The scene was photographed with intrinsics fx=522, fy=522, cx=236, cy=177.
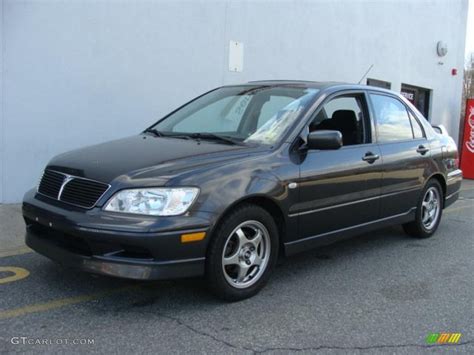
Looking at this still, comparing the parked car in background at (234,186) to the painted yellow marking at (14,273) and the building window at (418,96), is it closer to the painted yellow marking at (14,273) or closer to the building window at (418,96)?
the painted yellow marking at (14,273)

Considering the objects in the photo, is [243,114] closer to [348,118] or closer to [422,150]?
[348,118]

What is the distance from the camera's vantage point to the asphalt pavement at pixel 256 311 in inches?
125

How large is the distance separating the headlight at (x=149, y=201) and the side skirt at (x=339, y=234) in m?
1.12

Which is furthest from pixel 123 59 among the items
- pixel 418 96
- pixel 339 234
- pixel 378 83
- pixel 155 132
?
pixel 418 96

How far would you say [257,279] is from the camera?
154 inches

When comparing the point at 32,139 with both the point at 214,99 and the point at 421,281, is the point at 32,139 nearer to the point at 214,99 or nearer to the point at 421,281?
the point at 214,99

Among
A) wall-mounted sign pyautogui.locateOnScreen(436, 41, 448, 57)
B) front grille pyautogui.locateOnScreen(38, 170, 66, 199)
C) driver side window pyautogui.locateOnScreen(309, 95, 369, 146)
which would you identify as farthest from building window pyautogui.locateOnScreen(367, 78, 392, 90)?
front grille pyautogui.locateOnScreen(38, 170, 66, 199)

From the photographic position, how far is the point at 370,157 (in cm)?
480

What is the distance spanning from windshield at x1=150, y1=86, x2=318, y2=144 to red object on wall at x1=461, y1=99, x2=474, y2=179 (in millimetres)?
9804

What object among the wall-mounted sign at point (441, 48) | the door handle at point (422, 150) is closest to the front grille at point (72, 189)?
the door handle at point (422, 150)

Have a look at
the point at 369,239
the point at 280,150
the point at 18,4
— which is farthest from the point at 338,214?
the point at 18,4

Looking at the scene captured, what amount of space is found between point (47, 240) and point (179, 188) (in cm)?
109

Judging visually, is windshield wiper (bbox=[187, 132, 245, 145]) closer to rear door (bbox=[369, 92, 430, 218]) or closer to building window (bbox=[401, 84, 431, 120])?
rear door (bbox=[369, 92, 430, 218])

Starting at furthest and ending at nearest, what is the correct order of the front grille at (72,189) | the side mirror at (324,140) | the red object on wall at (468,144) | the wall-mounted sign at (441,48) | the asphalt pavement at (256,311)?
the wall-mounted sign at (441,48)
the red object on wall at (468,144)
the side mirror at (324,140)
the front grille at (72,189)
the asphalt pavement at (256,311)
